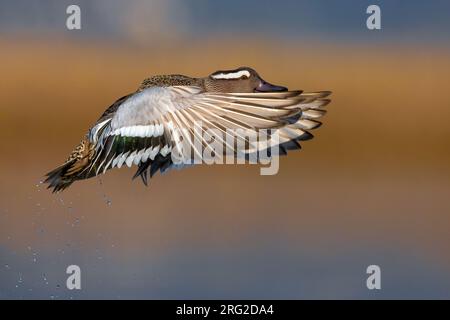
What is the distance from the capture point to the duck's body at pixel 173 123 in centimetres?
213

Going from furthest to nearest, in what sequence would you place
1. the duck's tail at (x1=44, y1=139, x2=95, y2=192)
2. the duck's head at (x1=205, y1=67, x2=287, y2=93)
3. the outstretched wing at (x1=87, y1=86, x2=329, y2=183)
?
the duck's head at (x1=205, y1=67, x2=287, y2=93) → the duck's tail at (x1=44, y1=139, x2=95, y2=192) → the outstretched wing at (x1=87, y1=86, x2=329, y2=183)

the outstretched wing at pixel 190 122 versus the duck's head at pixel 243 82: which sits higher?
the duck's head at pixel 243 82

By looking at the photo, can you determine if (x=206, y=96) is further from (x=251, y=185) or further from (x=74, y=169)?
(x=251, y=185)

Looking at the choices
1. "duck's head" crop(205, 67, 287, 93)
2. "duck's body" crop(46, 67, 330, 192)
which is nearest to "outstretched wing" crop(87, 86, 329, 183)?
"duck's body" crop(46, 67, 330, 192)

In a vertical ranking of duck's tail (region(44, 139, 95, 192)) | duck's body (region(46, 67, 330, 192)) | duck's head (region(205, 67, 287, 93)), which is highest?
duck's head (region(205, 67, 287, 93))

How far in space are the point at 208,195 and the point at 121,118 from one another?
1.66 meters

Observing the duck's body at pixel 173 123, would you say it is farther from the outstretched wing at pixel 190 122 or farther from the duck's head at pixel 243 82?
the duck's head at pixel 243 82

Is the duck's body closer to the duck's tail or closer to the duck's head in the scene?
the duck's tail

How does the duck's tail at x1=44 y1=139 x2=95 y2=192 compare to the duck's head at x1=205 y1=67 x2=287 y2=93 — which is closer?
the duck's tail at x1=44 y1=139 x2=95 y2=192

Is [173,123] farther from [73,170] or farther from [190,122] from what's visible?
[73,170]

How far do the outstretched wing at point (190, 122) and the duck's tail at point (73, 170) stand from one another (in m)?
0.08

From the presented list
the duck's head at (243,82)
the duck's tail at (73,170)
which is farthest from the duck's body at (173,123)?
the duck's head at (243,82)

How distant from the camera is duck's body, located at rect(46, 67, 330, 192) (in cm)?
213

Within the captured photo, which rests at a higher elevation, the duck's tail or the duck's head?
the duck's head
